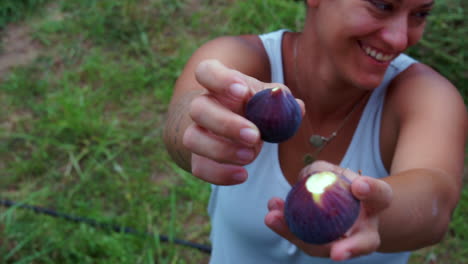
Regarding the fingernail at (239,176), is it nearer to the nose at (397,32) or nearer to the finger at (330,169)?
the finger at (330,169)

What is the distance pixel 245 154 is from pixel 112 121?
201cm

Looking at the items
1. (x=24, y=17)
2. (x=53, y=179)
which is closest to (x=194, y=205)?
(x=53, y=179)

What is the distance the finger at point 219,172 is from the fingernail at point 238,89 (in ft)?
0.48

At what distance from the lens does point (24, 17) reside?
3.49 metres

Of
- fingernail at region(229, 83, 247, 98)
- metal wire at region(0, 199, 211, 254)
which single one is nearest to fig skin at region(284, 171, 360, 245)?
fingernail at region(229, 83, 247, 98)

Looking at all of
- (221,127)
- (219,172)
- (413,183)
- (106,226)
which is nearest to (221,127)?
(221,127)

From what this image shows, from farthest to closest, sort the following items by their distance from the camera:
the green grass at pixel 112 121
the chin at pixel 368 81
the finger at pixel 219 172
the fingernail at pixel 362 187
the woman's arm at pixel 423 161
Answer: the green grass at pixel 112 121 < the chin at pixel 368 81 < the woman's arm at pixel 423 161 < the finger at pixel 219 172 < the fingernail at pixel 362 187

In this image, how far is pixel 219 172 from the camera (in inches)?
34.7

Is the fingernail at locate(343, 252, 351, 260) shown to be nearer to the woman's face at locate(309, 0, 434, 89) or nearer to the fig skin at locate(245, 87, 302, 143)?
the fig skin at locate(245, 87, 302, 143)

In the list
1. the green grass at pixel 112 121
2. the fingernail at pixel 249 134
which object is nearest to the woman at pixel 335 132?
the fingernail at pixel 249 134

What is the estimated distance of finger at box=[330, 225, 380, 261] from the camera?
781mm

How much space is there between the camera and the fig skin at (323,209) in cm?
84

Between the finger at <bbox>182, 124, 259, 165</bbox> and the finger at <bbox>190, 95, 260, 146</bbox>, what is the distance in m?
0.02

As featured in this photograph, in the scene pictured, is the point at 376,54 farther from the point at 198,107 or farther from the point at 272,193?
the point at 198,107
